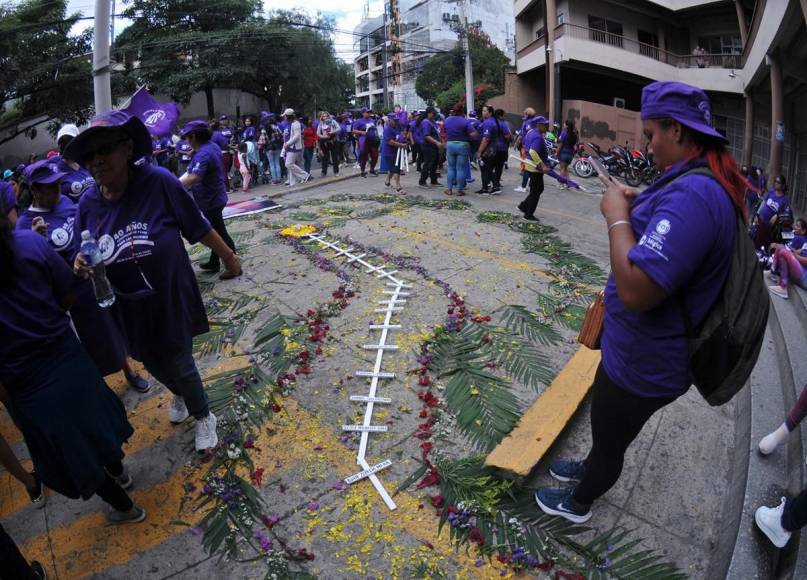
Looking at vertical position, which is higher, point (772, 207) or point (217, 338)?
point (772, 207)

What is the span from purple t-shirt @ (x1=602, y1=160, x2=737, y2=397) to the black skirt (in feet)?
7.14

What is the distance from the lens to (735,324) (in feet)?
5.30

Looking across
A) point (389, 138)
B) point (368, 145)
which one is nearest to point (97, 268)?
point (389, 138)

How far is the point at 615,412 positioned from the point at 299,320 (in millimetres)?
3008

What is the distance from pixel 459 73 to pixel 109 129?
135ft

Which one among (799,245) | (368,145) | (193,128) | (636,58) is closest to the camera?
A: (193,128)

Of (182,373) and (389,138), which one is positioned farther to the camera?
(389,138)

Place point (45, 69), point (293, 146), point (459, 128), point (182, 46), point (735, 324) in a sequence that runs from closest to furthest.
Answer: point (735, 324) → point (459, 128) → point (293, 146) → point (45, 69) → point (182, 46)

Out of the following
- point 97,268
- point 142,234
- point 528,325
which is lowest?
point 528,325

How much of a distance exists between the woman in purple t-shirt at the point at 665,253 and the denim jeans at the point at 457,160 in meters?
7.28

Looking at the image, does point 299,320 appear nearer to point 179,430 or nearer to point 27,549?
point 179,430

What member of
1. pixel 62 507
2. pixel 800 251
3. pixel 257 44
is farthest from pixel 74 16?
pixel 800 251

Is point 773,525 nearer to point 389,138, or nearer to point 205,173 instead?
point 205,173

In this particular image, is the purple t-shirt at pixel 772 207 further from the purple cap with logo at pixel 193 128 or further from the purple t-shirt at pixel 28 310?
the purple t-shirt at pixel 28 310
